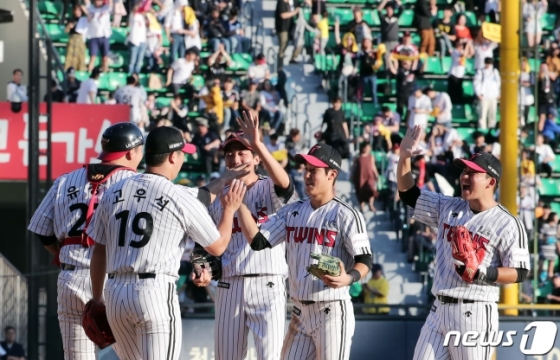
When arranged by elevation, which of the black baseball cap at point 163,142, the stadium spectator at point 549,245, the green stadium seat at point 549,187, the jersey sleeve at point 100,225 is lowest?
the stadium spectator at point 549,245

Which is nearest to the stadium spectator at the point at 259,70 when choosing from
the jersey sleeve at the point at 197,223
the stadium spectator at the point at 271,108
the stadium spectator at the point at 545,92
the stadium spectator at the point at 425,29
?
the stadium spectator at the point at 271,108

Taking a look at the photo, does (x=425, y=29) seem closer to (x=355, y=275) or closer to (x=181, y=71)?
(x=181, y=71)

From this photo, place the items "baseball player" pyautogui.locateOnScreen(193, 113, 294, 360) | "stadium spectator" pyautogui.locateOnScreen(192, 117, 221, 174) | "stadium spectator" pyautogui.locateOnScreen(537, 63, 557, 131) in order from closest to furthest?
"baseball player" pyautogui.locateOnScreen(193, 113, 294, 360)
"stadium spectator" pyautogui.locateOnScreen(192, 117, 221, 174)
"stadium spectator" pyautogui.locateOnScreen(537, 63, 557, 131)

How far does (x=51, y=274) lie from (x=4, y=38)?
852 centimetres

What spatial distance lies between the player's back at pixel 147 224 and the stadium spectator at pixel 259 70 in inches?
549

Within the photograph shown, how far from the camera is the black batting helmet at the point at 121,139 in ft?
24.7

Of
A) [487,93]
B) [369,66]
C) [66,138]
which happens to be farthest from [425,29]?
[66,138]

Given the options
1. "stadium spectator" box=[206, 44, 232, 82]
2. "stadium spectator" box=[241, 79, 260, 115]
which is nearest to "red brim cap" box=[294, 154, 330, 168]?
"stadium spectator" box=[241, 79, 260, 115]

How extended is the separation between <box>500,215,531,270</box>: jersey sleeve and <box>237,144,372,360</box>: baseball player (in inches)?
38.4

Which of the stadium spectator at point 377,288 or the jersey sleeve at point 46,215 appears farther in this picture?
the stadium spectator at point 377,288

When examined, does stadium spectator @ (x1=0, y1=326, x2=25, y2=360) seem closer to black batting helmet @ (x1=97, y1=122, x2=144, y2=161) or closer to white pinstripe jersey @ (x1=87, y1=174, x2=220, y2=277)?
black batting helmet @ (x1=97, y1=122, x2=144, y2=161)

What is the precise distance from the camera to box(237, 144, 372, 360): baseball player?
26.1ft

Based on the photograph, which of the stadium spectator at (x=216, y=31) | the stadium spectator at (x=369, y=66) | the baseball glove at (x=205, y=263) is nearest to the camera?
the baseball glove at (x=205, y=263)

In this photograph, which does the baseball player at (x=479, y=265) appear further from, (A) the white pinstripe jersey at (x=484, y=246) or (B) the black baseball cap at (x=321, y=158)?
(B) the black baseball cap at (x=321, y=158)
